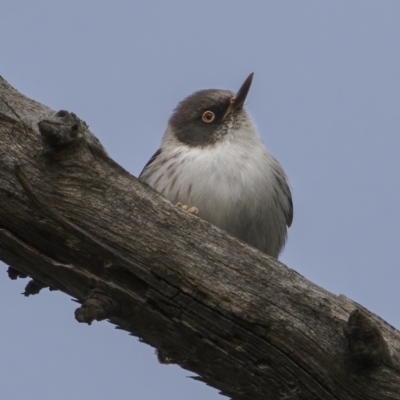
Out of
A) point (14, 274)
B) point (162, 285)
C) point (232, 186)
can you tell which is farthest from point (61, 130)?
point (232, 186)

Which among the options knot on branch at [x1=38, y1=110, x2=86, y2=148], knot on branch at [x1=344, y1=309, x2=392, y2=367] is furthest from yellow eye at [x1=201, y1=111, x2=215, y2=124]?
knot on branch at [x1=344, y1=309, x2=392, y2=367]

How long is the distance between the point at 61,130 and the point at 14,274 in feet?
3.31

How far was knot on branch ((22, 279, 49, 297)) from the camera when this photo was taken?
5254mm

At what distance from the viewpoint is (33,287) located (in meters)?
5.33

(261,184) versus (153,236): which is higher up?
(261,184)

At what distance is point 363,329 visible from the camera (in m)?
4.66

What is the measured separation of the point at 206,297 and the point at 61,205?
1069 mm

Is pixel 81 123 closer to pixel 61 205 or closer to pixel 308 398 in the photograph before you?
pixel 61 205

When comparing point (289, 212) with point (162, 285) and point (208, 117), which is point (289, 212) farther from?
point (162, 285)

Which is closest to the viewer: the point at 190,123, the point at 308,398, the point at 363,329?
the point at 363,329

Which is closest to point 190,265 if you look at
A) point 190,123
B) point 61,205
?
point 61,205

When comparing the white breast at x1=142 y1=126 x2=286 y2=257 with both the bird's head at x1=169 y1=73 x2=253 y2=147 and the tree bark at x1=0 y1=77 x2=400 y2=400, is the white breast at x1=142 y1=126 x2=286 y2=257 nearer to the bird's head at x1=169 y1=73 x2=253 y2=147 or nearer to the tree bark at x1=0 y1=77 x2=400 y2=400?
the bird's head at x1=169 y1=73 x2=253 y2=147

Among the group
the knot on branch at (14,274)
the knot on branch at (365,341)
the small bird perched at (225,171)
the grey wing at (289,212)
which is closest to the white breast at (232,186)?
the small bird perched at (225,171)

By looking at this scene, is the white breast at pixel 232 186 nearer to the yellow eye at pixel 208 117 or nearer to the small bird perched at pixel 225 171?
the small bird perched at pixel 225 171
